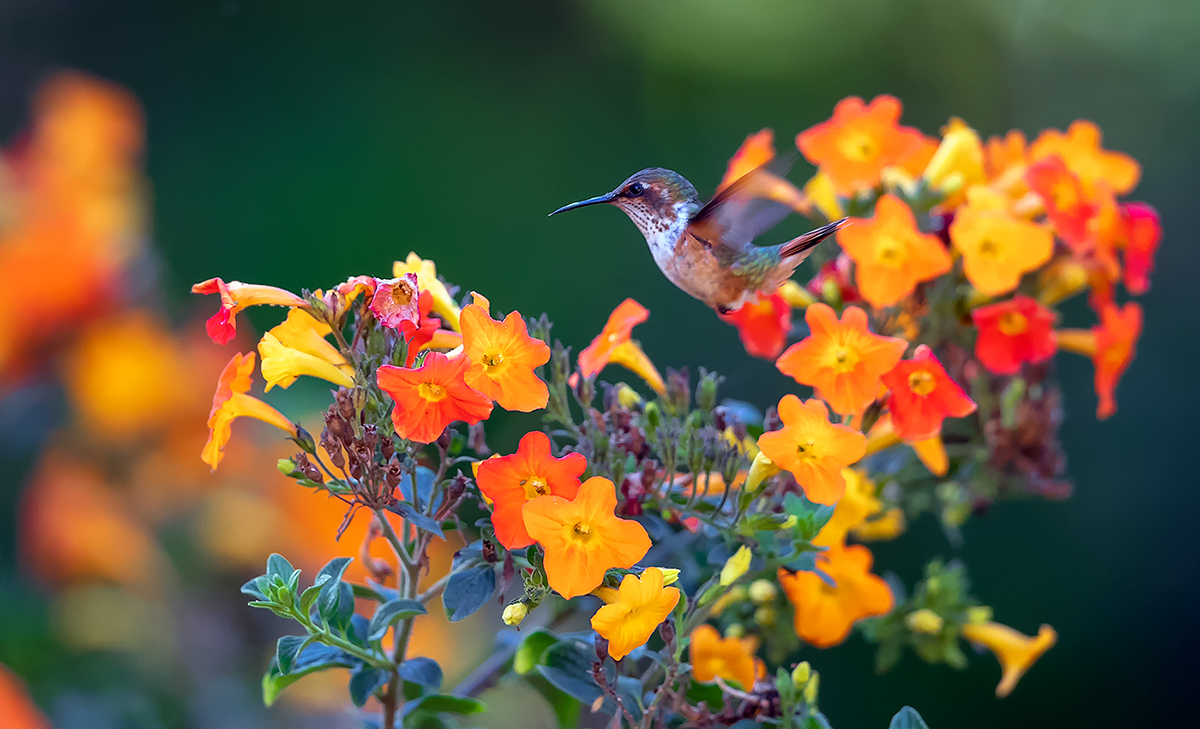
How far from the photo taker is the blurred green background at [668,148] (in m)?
2.03

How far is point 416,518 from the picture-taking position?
521mm

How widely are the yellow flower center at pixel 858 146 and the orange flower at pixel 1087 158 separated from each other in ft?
0.64

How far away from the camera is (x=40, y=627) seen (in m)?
1.60

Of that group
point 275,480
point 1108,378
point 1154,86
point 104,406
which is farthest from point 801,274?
point 1154,86

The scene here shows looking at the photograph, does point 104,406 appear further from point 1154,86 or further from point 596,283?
point 1154,86

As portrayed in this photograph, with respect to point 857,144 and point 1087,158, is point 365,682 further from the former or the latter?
point 1087,158

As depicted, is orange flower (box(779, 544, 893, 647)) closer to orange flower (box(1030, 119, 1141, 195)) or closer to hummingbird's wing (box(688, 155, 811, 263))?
hummingbird's wing (box(688, 155, 811, 263))

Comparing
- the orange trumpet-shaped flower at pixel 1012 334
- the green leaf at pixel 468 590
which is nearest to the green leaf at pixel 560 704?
the green leaf at pixel 468 590

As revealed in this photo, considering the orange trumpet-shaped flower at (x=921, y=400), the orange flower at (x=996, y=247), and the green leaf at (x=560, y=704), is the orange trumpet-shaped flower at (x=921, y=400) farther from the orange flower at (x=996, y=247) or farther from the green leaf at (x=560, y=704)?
the green leaf at (x=560, y=704)

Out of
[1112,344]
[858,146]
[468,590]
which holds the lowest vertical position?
[468,590]

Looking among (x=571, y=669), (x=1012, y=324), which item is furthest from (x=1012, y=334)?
(x=571, y=669)

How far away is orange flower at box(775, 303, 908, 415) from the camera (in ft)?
1.99

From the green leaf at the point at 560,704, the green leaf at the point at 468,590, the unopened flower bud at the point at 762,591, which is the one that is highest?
the green leaf at the point at 468,590

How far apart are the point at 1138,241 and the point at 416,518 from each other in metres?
0.74
